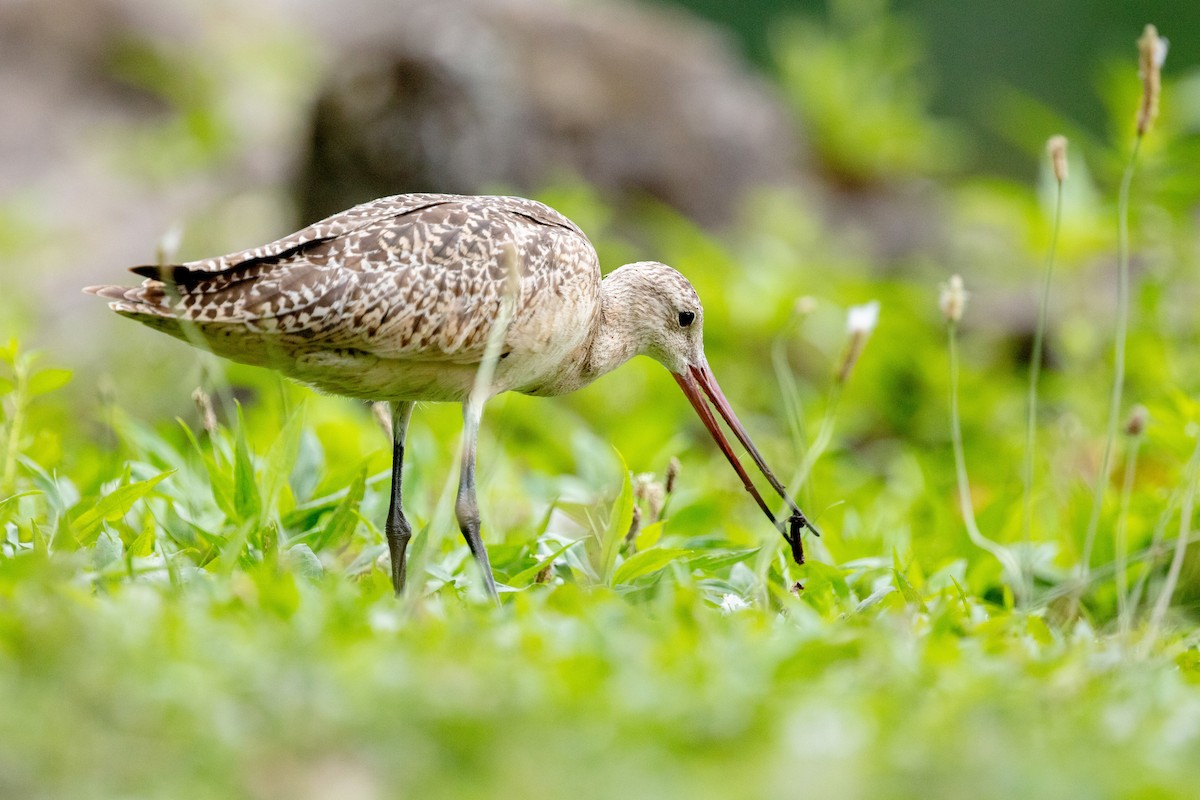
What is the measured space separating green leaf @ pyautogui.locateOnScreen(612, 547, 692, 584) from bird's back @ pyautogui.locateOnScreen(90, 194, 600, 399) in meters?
0.65

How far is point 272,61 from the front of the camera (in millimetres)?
13500

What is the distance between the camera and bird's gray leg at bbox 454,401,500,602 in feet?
11.9

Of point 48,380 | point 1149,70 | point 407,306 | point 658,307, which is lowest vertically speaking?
point 48,380

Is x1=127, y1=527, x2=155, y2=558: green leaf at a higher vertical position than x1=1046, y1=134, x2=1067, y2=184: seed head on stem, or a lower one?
lower

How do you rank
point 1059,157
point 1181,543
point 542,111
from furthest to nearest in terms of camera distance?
point 542,111 → point 1059,157 → point 1181,543

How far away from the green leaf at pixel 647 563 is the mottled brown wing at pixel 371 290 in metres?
0.72

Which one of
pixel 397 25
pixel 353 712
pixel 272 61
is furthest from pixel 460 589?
pixel 272 61

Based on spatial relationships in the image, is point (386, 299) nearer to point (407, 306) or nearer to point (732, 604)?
point (407, 306)

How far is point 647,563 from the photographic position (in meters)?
3.74

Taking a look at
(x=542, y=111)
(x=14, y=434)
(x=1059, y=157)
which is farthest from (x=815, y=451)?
(x=542, y=111)

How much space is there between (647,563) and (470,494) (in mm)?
547

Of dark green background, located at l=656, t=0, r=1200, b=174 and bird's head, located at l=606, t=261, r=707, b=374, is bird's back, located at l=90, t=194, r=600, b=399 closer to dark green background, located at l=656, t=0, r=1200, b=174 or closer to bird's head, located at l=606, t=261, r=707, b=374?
bird's head, located at l=606, t=261, r=707, b=374

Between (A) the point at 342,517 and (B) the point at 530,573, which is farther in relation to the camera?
(A) the point at 342,517

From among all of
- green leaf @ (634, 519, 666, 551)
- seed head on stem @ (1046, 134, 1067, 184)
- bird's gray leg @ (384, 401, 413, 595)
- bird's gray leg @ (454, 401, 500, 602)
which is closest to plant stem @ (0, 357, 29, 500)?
bird's gray leg @ (384, 401, 413, 595)
